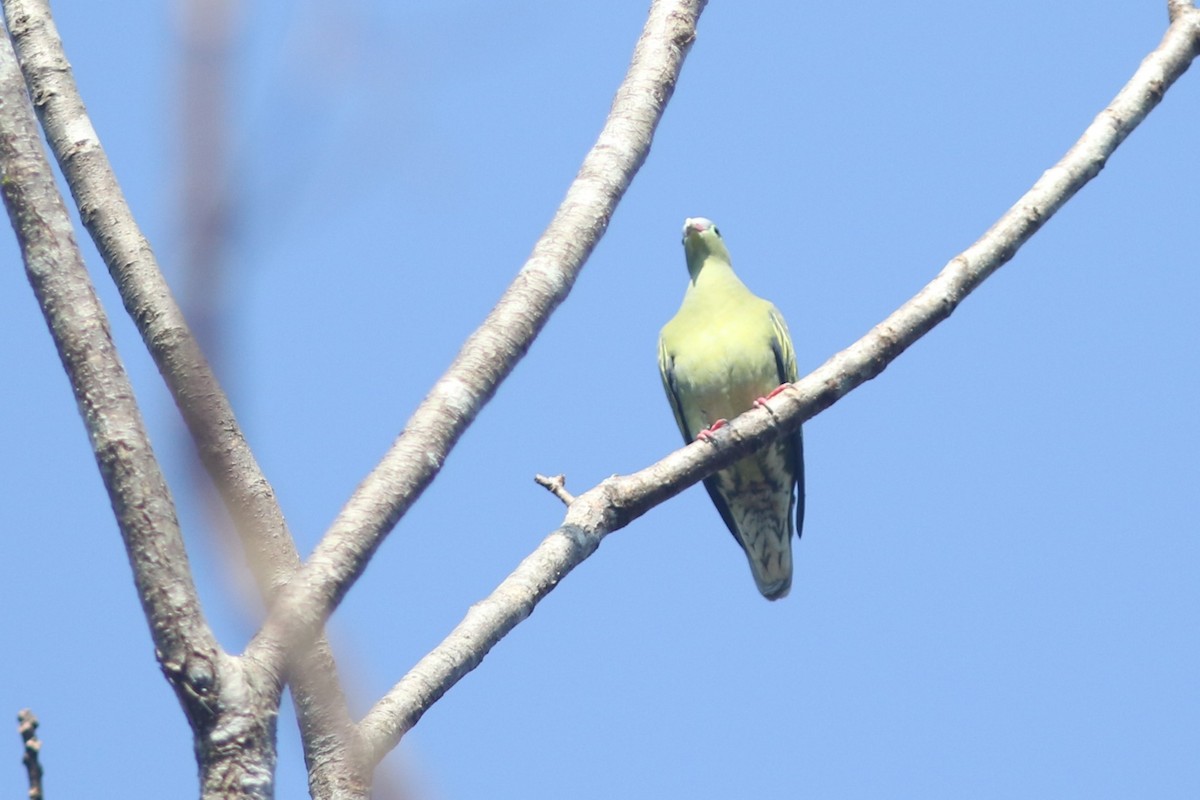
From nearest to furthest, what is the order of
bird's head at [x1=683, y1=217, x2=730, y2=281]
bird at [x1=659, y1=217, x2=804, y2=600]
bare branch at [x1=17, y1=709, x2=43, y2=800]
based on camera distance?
bare branch at [x1=17, y1=709, x2=43, y2=800], bird at [x1=659, y1=217, x2=804, y2=600], bird's head at [x1=683, y1=217, x2=730, y2=281]

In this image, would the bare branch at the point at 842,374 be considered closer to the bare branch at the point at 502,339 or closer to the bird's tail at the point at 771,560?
the bare branch at the point at 502,339

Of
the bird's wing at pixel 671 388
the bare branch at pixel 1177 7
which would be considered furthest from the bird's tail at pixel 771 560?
the bare branch at pixel 1177 7

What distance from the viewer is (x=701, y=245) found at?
7.65 metres

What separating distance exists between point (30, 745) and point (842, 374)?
267cm

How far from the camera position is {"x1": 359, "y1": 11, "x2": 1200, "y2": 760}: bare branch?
3605 mm

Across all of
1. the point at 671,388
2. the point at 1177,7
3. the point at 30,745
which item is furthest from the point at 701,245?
the point at 30,745

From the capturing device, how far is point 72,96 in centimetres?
327

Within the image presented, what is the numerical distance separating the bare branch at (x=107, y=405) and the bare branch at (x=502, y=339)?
0.14 metres

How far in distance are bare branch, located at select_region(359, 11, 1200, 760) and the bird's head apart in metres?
3.46

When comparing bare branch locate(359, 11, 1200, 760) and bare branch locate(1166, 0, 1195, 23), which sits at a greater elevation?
bare branch locate(1166, 0, 1195, 23)

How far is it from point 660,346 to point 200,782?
504 centimetres

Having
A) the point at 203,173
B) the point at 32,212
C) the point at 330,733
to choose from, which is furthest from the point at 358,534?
the point at 203,173

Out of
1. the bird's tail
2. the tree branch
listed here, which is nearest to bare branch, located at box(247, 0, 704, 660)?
the tree branch

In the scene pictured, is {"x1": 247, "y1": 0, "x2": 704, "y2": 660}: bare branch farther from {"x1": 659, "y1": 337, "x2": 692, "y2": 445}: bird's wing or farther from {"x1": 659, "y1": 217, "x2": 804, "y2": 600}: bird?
{"x1": 659, "y1": 337, "x2": 692, "y2": 445}: bird's wing
